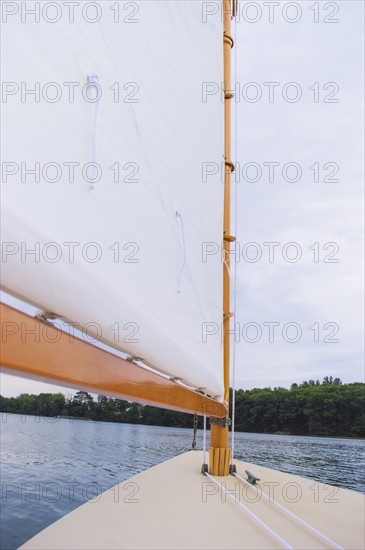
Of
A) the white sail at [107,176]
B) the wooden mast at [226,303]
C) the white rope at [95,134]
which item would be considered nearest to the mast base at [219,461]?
the wooden mast at [226,303]

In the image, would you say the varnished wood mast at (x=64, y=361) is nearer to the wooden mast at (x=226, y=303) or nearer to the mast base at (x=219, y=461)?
the wooden mast at (x=226, y=303)

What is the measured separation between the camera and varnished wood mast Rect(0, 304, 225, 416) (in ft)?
1.64

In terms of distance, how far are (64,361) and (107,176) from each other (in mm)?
467

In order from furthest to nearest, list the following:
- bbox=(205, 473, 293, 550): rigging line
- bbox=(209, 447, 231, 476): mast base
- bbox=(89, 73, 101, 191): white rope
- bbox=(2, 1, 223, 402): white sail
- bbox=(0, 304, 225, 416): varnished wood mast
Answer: bbox=(209, 447, 231, 476): mast base < bbox=(205, 473, 293, 550): rigging line < bbox=(89, 73, 101, 191): white rope < bbox=(2, 1, 223, 402): white sail < bbox=(0, 304, 225, 416): varnished wood mast

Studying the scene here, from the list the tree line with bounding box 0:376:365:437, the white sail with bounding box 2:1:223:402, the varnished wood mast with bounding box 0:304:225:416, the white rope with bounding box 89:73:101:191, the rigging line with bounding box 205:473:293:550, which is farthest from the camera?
the tree line with bounding box 0:376:365:437

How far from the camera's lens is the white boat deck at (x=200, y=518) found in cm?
152

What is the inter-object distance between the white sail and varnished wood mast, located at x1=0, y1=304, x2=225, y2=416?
0.05 m

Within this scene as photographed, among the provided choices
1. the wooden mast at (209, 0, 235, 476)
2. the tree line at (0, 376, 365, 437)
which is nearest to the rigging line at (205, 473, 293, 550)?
the wooden mast at (209, 0, 235, 476)

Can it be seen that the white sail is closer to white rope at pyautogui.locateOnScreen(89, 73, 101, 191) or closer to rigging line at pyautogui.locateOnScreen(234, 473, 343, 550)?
white rope at pyautogui.locateOnScreen(89, 73, 101, 191)

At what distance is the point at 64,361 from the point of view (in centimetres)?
60

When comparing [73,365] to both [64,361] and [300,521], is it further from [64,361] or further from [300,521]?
[300,521]

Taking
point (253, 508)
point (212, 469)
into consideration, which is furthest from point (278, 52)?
point (253, 508)

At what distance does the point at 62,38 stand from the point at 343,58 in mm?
6500

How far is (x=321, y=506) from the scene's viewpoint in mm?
2135
